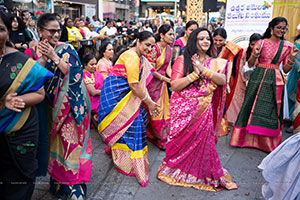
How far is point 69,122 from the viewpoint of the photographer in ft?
8.00

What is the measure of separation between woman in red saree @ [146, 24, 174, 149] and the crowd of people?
0.01 meters

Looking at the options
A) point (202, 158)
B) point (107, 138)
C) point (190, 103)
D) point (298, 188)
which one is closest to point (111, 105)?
point (107, 138)

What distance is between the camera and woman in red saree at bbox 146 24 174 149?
387 cm

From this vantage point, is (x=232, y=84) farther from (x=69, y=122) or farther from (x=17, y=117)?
(x=17, y=117)

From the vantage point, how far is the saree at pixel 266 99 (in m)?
3.66

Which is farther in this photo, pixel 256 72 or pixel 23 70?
pixel 256 72

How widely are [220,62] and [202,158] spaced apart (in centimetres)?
99

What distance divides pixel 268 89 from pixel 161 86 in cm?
145

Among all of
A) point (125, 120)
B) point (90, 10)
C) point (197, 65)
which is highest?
point (90, 10)

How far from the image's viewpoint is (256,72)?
12.5ft

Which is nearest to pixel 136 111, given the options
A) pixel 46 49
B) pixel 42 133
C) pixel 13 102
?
pixel 42 133

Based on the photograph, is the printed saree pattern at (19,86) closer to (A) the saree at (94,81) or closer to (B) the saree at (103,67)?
(A) the saree at (94,81)

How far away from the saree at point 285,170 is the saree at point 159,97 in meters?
1.69

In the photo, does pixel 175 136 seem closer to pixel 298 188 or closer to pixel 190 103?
pixel 190 103
